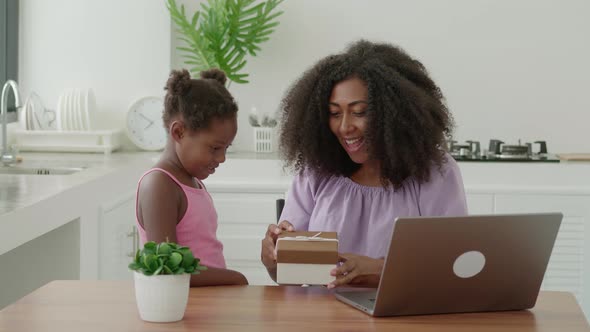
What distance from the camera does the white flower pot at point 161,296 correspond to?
1741mm

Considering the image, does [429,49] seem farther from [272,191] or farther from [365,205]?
[365,205]

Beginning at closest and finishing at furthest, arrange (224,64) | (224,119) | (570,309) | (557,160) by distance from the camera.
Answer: (570,309), (224,119), (557,160), (224,64)

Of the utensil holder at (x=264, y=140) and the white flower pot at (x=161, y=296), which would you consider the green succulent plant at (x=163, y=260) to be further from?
the utensil holder at (x=264, y=140)

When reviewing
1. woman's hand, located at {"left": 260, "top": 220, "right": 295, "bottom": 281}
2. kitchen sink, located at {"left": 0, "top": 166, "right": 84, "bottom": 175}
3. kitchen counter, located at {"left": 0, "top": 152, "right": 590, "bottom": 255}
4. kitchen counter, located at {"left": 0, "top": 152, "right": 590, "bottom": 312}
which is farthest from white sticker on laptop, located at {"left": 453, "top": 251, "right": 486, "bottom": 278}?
kitchen sink, located at {"left": 0, "top": 166, "right": 84, "bottom": 175}

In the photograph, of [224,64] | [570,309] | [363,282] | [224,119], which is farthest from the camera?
[224,64]

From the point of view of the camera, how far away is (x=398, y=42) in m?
4.58

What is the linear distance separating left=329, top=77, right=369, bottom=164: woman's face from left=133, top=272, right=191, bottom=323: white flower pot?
2.64ft

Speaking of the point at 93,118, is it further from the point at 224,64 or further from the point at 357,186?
the point at 357,186

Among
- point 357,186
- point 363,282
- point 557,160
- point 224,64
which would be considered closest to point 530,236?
point 363,282

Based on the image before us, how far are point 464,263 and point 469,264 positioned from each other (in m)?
0.01

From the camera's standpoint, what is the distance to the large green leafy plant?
440 cm

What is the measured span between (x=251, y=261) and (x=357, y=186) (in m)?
1.79

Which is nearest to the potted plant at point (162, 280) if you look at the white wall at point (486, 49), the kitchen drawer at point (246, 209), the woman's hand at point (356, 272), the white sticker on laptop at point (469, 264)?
the woman's hand at point (356, 272)

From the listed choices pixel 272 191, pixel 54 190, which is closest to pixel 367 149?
pixel 54 190
